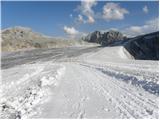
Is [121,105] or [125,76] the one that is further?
[125,76]

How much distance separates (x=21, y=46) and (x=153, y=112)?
132 meters

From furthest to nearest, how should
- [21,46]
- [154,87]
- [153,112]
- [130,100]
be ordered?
[21,46], [154,87], [130,100], [153,112]

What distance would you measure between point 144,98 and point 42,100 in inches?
175

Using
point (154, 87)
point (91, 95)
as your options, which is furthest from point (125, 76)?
point (91, 95)

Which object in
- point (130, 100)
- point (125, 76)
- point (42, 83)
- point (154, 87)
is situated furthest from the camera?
point (125, 76)

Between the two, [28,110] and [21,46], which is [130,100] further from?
[21,46]

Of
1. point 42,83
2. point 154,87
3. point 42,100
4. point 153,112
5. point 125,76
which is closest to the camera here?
point 153,112

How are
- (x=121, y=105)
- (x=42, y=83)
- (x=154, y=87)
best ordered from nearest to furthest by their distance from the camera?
(x=121, y=105), (x=154, y=87), (x=42, y=83)

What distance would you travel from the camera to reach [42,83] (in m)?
16.5

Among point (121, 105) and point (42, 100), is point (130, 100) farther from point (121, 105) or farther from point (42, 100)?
point (42, 100)

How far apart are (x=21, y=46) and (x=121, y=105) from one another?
130785 mm

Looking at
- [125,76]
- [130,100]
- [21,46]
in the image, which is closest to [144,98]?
[130,100]

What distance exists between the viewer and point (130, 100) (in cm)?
1095

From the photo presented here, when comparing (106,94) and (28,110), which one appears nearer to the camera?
(28,110)
